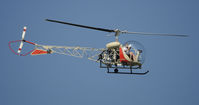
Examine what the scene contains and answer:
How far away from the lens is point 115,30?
74.5 feet

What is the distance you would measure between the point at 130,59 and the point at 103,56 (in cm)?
259

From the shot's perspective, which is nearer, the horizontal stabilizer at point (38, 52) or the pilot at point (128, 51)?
the pilot at point (128, 51)

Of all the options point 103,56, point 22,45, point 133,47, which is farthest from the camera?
point 22,45

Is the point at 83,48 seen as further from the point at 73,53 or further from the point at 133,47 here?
the point at 133,47

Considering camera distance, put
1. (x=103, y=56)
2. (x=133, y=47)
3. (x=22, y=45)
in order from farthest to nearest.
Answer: (x=22, y=45)
(x=103, y=56)
(x=133, y=47)

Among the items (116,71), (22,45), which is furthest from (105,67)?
(22,45)

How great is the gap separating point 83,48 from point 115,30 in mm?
3709

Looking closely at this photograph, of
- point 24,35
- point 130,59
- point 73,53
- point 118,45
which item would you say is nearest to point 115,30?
point 118,45

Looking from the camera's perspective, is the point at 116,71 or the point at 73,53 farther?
the point at 73,53

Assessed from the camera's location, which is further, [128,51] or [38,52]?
[38,52]

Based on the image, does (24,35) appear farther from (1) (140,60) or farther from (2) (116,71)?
(1) (140,60)

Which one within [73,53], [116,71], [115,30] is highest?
[115,30]

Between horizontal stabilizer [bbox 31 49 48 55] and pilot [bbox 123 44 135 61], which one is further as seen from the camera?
horizontal stabilizer [bbox 31 49 48 55]

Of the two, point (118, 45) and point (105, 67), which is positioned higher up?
point (118, 45)
